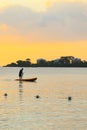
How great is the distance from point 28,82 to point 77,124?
60737 mm

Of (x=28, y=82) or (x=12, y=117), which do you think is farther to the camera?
(x=28, y=82)

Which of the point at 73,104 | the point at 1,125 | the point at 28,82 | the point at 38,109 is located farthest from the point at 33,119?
the point at 28,82

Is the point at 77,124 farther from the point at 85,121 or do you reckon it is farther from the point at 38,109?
the point at 38,109

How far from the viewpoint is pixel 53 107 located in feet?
149

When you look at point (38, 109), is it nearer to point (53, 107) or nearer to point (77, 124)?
point (53, 107)

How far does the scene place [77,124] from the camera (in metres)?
34.9

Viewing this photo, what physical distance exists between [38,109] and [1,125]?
9997mm

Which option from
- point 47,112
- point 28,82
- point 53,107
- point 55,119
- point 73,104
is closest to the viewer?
point 55,119

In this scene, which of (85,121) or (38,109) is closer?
(85,121)

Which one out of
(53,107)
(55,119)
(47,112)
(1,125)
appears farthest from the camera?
(53,107)

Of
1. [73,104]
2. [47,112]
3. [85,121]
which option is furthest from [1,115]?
[73,104]

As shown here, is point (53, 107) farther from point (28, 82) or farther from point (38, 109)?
point (28, 82)

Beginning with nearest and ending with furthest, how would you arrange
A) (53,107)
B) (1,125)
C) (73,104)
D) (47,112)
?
(1,125) → (47,112) → (53,107) → (73,104)

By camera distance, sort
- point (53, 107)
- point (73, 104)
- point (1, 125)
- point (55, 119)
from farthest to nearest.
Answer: point (73, 104) → point (53, 107) → point (55, 119) → point (1, 125)
